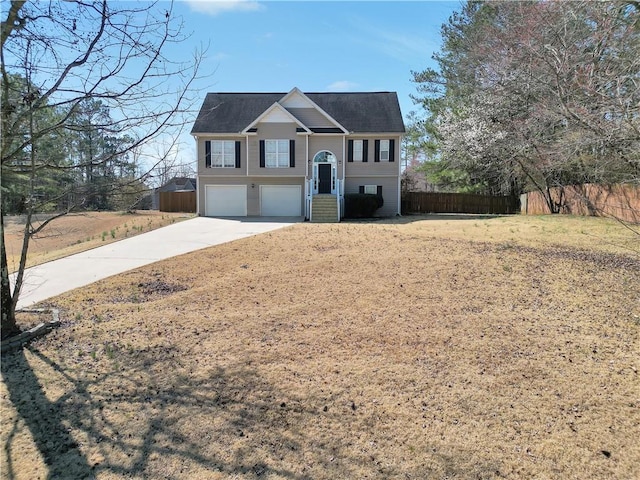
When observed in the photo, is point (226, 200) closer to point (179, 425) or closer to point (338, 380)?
point (338, 380)

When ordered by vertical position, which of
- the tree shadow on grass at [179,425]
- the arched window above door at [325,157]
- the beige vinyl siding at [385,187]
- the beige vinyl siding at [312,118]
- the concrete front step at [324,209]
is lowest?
the tree shadow on grass at [179,425]

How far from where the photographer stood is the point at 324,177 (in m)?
22.9

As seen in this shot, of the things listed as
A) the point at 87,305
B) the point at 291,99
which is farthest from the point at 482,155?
the point at 87,305

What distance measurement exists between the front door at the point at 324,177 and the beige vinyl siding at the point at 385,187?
1.02 metres

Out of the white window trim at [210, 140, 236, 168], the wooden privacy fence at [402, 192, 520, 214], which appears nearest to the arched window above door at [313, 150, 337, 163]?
the white window trim at [210, 140, 236, 168]

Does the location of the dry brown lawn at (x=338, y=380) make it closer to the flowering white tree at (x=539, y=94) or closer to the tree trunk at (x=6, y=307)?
the tree trunk at (x=6, y=307)

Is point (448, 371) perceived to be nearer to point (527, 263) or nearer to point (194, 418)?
point (194, 418)

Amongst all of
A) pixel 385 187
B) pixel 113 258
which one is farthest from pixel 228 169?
pixel 113 258

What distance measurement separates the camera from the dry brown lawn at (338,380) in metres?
2.92

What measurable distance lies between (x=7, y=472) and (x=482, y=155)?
22428 millimetres

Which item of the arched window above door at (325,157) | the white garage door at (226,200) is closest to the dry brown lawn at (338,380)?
the white garage door at (226,200)

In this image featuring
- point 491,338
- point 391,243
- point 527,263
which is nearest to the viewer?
point 491,338

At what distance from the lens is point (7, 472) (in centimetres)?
276

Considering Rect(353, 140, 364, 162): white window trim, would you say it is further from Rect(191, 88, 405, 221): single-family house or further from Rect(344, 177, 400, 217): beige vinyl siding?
Rect(344, 177, 400, 217): beige vinyl siding
